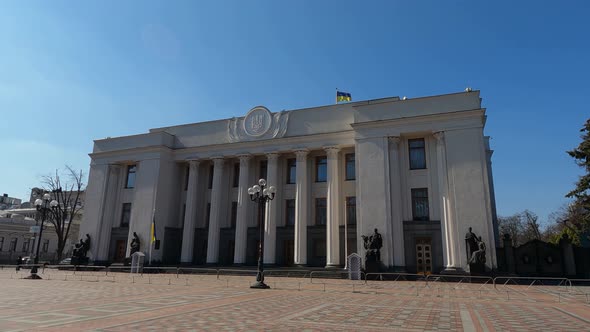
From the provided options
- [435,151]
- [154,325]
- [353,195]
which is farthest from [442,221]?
[154,325]

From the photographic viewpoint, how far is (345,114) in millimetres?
29203

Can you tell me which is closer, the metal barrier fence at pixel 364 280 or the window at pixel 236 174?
the metal barrier fence at pixel 364 280

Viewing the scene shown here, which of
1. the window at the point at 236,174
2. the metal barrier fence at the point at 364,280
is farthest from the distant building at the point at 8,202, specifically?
the window at the point at 236,174

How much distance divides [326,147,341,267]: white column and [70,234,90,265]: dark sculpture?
2273cm

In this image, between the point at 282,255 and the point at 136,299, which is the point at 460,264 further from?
the point at 136,299

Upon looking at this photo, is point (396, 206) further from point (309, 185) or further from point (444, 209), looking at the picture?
point (309, 185)

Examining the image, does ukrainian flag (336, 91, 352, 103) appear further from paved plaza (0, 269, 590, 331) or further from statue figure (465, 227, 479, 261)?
paved plaza (0, 269, 590, 331)

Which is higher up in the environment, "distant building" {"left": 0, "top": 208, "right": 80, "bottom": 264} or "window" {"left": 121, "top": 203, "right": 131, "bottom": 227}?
"window" {"left": 121, "top": 203, "right": 131, "bottom": 227}

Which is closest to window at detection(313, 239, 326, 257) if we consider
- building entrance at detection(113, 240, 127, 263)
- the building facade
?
the building facade

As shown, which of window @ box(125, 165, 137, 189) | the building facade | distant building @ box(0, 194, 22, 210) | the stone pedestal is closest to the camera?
the stone pedestal

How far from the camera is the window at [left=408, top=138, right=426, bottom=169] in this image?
2638 cm

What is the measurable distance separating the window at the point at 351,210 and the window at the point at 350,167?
66.6 inches

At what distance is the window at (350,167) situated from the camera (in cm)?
2895

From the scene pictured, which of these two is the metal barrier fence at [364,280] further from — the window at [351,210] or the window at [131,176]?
the window at [131,176]
